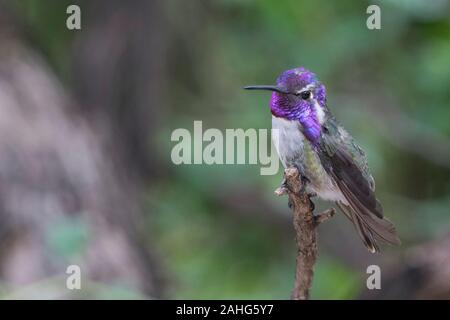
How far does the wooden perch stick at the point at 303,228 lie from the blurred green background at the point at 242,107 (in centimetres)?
202

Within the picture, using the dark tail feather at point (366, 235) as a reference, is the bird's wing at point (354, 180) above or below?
above

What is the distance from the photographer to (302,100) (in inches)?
114

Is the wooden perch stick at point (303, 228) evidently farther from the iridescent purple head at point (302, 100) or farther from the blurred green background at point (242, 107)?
the blurred green background at point (242, 107)

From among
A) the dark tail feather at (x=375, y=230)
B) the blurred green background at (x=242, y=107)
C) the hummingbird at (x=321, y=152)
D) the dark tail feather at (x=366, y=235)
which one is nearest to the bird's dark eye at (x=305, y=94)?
the hummingbird at (x=321, y=152)

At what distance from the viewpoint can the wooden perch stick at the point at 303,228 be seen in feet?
9.63

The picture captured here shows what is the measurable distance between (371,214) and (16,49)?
366 centimetres

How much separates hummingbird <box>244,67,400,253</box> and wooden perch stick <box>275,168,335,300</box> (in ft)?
0.44

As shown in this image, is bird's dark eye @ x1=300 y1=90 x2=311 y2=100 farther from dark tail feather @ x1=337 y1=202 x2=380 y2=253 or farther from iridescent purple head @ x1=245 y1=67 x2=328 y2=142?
dark tail feather @ x1=337 y1=202 x2=380 y2=253

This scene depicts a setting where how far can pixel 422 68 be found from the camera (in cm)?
553

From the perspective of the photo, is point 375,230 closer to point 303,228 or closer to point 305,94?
point 303,228

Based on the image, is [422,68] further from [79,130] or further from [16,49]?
[16,49]

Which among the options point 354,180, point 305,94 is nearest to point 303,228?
point 354,180

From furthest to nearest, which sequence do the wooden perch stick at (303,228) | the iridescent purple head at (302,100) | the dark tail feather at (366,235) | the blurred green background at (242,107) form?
1. the blurred green background at (242,107)
2. the dark tail feather at (366,235)
3. the wooden perch stick at (303,228)
4. the iridescent purple head at (302,100)

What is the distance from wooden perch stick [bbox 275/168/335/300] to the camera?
9.63 feet
